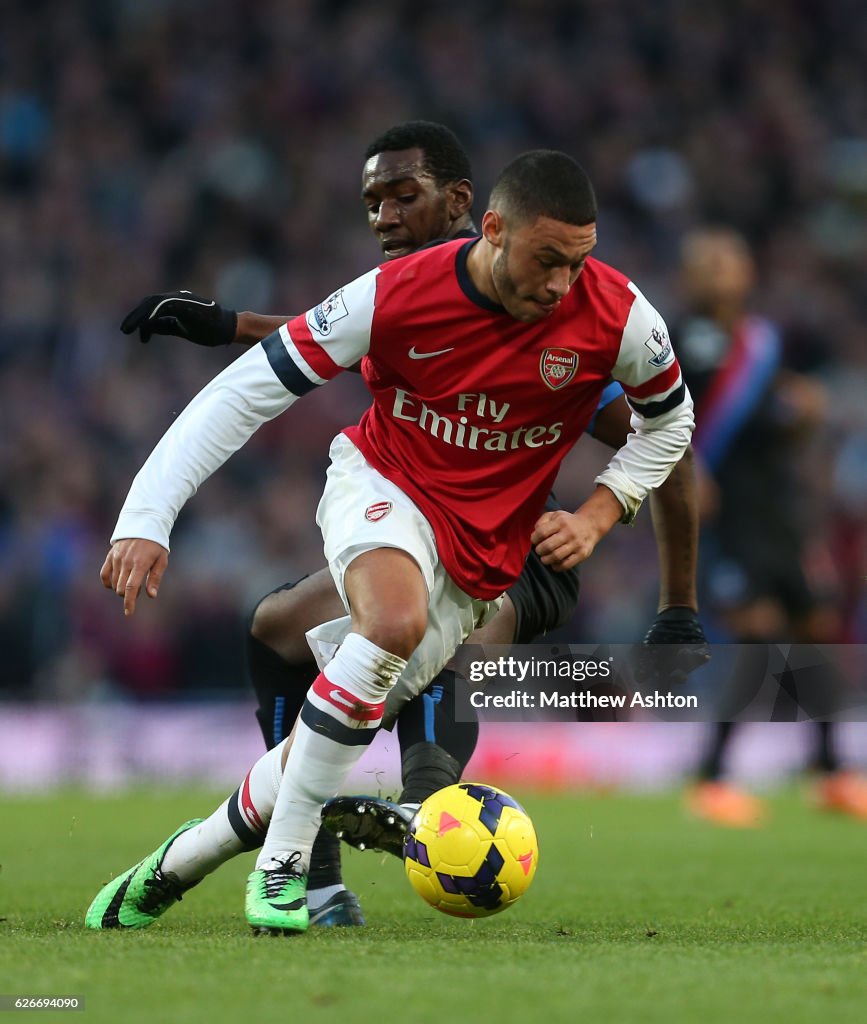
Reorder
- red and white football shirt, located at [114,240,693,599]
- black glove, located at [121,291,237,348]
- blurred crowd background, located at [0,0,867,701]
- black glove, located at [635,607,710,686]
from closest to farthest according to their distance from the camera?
red and white football shirt, located at [114,240,693,599], black glove, located at [121,291,237,348], black glove, located at [635,607,710,686], blurred crowd background, located at [0,0,867,701]

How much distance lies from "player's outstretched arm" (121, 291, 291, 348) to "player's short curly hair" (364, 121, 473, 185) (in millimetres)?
660

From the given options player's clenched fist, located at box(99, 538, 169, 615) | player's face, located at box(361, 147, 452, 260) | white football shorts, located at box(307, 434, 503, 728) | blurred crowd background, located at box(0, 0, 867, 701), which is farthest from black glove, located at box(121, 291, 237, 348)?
blurred crowd background, located at box(0, 0, 867, 701)

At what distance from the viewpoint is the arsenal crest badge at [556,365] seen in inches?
156

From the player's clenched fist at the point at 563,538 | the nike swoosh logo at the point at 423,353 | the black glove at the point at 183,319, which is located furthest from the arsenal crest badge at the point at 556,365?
the black glove at the point at 183,319

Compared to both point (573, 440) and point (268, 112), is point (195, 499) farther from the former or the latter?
point (573, 440)

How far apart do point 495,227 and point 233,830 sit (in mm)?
1548

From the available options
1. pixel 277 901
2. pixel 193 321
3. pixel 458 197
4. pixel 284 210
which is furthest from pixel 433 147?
pixel 284 210

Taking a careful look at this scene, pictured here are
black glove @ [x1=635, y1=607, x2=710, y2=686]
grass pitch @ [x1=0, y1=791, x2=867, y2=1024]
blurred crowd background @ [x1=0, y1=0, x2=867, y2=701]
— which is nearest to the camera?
grass pitch @ [x1=0, y1=791, x2=867, y2=1024]

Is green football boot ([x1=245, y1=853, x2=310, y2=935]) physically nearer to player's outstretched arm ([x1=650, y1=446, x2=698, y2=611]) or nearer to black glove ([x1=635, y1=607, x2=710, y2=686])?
black glove ([x1=635, y1=607, x2=710, y2=686])

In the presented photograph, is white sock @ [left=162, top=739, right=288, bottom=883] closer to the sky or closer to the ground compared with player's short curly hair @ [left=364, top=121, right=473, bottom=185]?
closer to the ground

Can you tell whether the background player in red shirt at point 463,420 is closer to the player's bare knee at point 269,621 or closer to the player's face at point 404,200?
the player's bare knee at point 269,621

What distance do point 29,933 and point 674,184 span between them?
11181mm

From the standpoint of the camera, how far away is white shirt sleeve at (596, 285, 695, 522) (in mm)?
4020

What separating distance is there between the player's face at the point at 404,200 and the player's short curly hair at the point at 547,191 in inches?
36.1
